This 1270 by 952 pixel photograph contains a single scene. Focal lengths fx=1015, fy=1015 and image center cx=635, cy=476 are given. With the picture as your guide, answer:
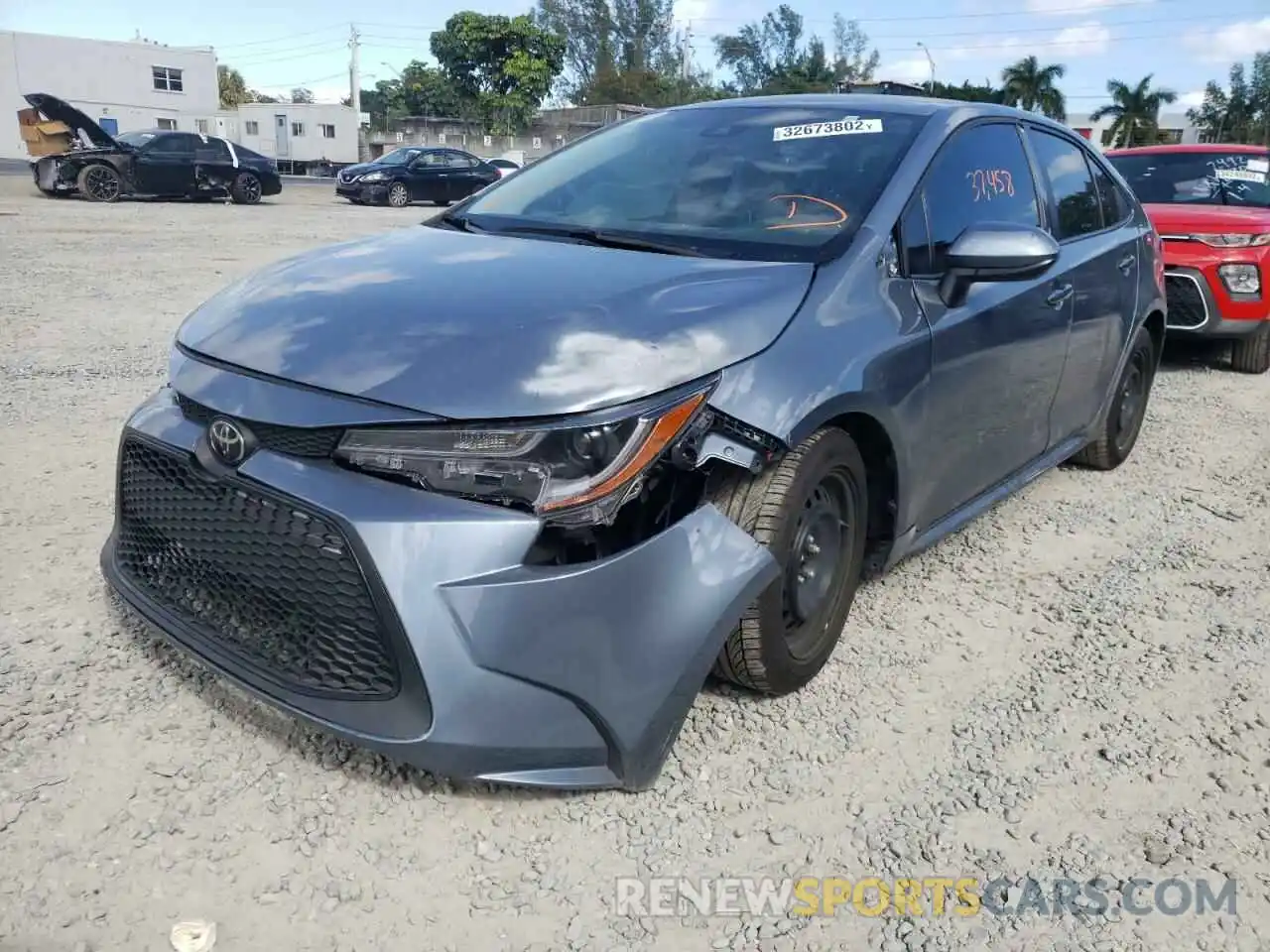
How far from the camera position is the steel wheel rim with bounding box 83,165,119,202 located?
17.1 metres

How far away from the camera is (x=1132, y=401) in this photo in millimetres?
4777

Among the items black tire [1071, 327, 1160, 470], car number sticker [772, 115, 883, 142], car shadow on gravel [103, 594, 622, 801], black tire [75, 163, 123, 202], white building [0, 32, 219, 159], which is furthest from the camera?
white building [0, 32, 219, 159]

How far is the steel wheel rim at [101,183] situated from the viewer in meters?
17.1

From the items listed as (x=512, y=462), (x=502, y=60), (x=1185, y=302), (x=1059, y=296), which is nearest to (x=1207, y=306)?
(x=1185, y=302)

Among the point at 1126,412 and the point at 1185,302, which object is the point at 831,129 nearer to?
the point at 1126,412

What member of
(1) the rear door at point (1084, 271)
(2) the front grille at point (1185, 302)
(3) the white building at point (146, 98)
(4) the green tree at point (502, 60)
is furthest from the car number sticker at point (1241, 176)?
(4) the green tree at point (502, 60)

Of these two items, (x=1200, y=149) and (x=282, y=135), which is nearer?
(x=1200, y=149)

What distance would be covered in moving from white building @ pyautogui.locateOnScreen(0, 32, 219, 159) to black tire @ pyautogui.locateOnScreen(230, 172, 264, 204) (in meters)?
34.9

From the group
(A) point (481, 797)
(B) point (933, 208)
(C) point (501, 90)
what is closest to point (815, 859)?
(A) point (481, 797)

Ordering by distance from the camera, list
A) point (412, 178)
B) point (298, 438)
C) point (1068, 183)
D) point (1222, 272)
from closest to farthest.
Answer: point (298, 438)
point (1068, 183)
point (1222, 272)
point (412, 178)

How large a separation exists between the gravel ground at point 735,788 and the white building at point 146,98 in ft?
158

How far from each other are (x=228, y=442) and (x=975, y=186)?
7.78 ft

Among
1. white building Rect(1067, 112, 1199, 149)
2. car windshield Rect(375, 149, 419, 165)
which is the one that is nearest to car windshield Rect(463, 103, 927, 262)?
car windshield Rect(375, 149, 419, 165)

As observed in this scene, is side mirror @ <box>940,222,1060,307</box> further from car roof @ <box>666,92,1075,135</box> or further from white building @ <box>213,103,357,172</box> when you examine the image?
white building @ <box>213,103,357,172</box>
